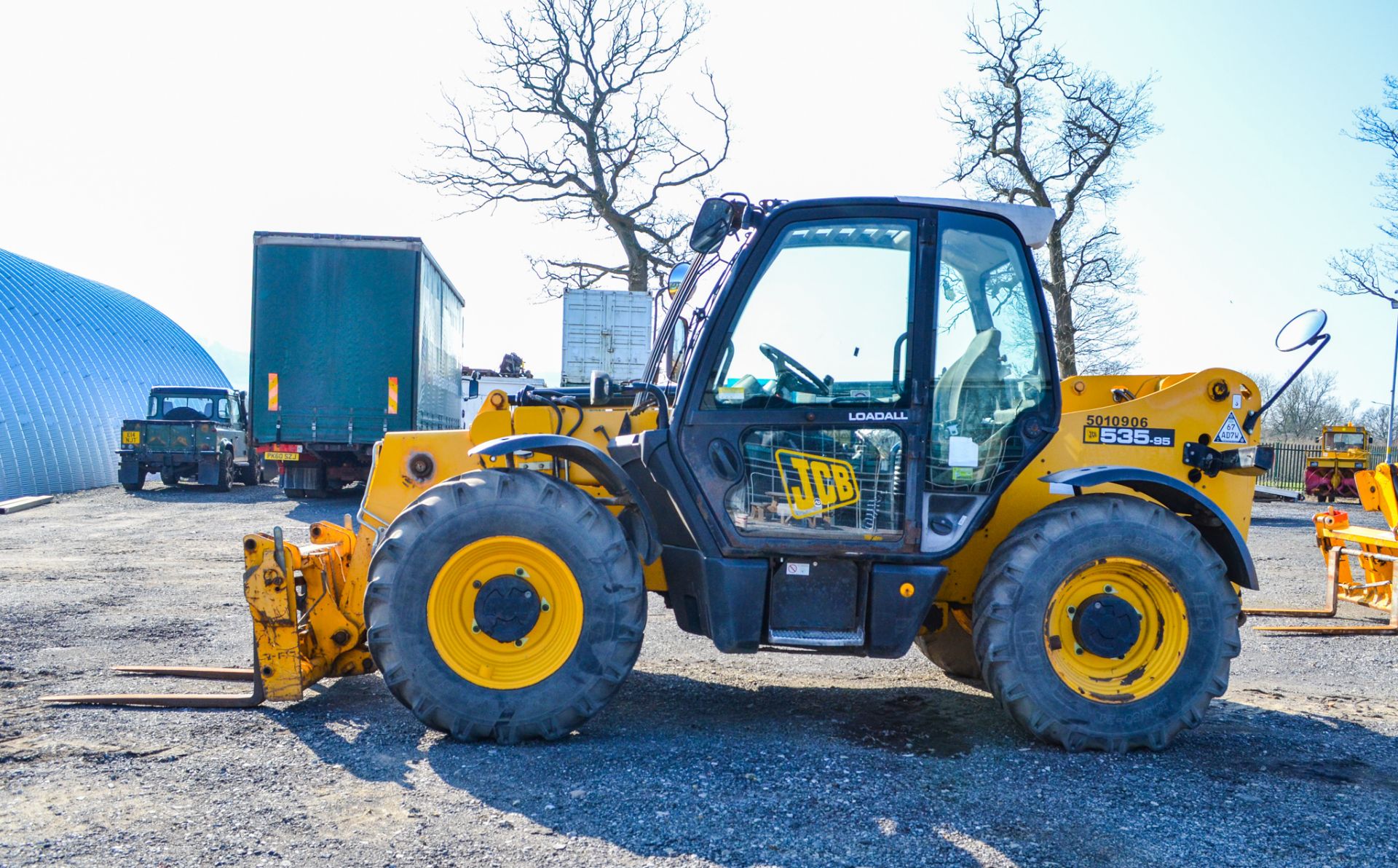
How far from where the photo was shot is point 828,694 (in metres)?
5.53

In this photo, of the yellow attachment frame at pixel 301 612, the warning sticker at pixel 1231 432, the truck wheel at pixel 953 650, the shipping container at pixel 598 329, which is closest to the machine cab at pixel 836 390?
the truck wheel at pixel 953 650

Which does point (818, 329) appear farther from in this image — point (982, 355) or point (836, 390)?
point (982, 355)

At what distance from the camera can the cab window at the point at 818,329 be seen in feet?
14.8

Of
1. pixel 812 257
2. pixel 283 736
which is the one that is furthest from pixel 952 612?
pixel 283 736

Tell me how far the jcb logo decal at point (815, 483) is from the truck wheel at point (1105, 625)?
748 millimetres

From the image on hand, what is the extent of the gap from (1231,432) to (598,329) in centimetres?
1508

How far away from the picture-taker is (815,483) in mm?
Answer: 4523

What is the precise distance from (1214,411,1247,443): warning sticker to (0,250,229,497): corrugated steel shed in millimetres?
21755

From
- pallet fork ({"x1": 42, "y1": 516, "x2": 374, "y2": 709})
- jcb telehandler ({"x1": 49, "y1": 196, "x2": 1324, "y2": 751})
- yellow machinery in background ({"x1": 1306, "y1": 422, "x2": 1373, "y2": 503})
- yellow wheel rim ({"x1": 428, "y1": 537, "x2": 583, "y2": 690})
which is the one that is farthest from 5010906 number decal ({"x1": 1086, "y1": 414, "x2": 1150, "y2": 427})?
yellow machinery in background ({"x1": 1306, "y1": 422, "x2": 1373, "y2": 503})

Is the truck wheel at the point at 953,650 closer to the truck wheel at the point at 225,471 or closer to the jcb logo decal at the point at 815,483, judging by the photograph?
the jcb logo decal at the point at 815,483

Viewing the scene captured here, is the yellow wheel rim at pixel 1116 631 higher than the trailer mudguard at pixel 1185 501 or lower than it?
lower

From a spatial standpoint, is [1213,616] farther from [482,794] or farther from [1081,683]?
[482,794]

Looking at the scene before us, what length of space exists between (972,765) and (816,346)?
6.36ft

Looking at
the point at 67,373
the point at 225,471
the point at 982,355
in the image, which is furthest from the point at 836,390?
the point at 67,373
